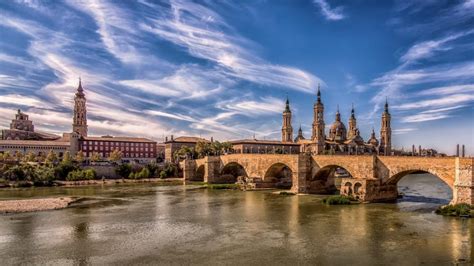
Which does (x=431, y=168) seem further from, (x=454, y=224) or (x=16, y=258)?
(x=16, y=258)

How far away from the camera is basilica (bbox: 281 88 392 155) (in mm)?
96188

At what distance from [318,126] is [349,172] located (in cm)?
5573

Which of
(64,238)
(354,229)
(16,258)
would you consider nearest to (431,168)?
(354,229)

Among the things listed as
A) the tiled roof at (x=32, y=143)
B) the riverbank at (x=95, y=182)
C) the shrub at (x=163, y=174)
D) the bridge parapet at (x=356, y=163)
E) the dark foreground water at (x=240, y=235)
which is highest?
the tiled roof at (x=32, y=143)

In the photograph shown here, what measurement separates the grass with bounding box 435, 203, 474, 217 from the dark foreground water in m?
0.87

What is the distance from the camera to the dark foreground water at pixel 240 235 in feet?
63.2

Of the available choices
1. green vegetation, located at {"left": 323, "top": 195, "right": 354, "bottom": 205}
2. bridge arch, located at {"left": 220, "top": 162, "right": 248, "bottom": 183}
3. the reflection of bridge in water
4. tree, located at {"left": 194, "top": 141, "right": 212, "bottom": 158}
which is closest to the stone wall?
the reflection of bridge in water

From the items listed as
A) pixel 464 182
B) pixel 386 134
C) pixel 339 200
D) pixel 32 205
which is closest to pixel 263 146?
pixel 386 134

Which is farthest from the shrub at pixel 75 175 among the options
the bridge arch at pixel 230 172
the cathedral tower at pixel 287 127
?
the cathedral tower at pixel 287 127

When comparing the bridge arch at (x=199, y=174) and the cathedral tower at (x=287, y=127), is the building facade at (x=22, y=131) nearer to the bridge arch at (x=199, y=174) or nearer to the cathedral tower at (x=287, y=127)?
the bridge arch at (x=199, y=174)

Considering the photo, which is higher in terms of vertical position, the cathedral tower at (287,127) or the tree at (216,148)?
the cathedral tower at (287,127)

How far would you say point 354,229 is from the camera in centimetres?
2542

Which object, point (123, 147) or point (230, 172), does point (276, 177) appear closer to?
point (230, 172)

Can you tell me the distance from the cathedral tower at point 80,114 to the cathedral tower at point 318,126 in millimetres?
64519
